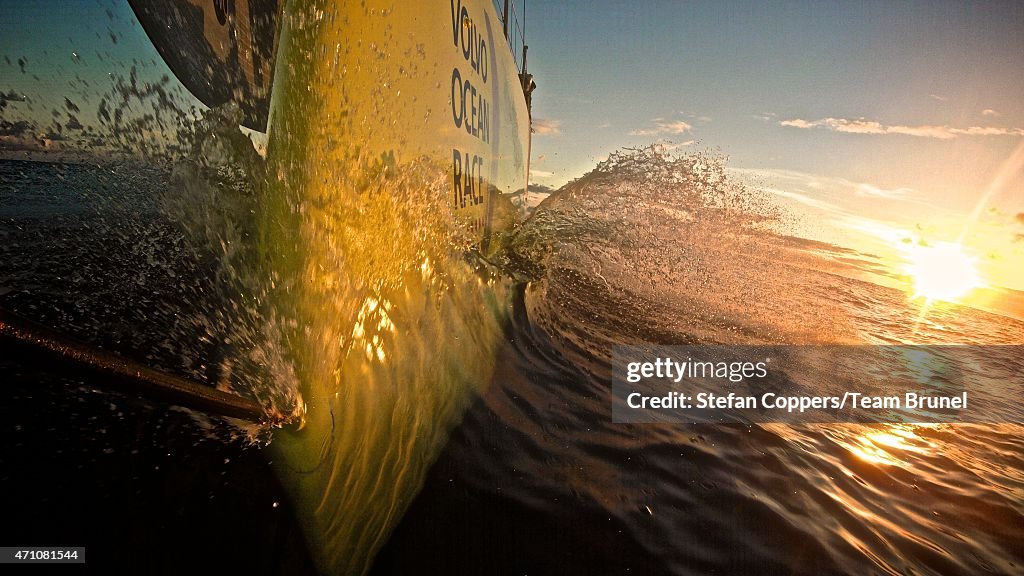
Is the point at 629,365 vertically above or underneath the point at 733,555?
above

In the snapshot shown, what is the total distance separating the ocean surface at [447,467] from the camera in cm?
146

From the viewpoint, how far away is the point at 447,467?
2012mm

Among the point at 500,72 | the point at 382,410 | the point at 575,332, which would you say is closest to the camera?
the point at 382,410

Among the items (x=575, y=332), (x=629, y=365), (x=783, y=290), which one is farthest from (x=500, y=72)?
(x=783, y=290)

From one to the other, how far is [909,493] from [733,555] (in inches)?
58.2

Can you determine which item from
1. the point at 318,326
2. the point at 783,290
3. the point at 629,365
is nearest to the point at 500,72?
the point at 629,365

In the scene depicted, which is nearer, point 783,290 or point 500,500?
point 500,500

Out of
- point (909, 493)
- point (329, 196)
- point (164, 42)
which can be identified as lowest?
point (909, 493)

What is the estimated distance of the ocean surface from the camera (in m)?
1.46

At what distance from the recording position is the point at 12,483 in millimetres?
1425

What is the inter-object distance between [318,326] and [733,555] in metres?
1.76

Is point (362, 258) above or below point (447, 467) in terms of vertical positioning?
above

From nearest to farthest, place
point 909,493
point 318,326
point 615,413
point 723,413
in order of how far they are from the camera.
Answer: point 318,326 < point 909,493 < point 615,413 < point 723,413

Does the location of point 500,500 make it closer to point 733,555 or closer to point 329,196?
point 733,555
